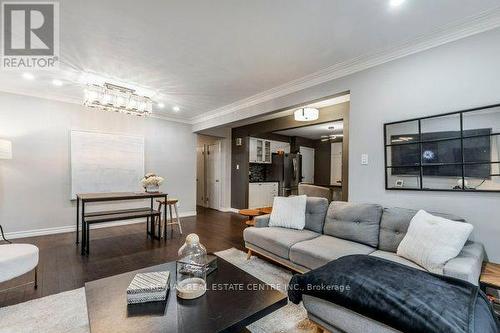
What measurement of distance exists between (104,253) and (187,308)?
2650mm

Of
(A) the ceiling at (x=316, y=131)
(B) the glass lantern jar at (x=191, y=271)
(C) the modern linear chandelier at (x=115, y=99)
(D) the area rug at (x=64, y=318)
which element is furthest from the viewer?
(A) the ceiling at (x=316, y=131)

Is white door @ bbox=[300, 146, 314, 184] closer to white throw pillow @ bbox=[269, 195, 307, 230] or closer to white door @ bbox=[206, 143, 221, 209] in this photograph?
white door @ bbox=[206, 143, 221, 209]

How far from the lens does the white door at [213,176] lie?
279 inches

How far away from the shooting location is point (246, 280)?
1659mm

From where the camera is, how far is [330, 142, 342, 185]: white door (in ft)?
25.9

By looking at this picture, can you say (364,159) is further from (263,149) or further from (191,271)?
(263,149)

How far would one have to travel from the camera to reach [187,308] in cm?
134

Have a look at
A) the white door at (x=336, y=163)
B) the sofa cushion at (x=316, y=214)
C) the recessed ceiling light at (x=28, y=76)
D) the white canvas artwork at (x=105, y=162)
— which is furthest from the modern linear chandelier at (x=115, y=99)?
the white door at (x=336, y=163)

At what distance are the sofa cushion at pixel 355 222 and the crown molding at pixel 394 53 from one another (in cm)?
170

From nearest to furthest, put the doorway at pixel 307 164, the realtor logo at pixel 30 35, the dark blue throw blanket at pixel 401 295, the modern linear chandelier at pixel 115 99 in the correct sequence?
the dark blue throw blanket at pixel 401 295, the realtor logo at pixel 30 35, the modern linear chandelier at pixel 115 99, the doorway at pixel 307 164

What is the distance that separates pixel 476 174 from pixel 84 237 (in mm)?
4776

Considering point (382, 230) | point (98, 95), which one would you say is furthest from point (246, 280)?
point (98, 95)

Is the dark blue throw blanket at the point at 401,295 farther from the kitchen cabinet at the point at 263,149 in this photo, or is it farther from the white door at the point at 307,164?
the white door at the point at 307,164

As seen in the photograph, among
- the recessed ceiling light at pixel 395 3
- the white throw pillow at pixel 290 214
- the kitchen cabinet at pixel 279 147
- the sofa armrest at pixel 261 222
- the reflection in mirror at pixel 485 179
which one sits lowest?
the sofa armrest at pixel 261 222
